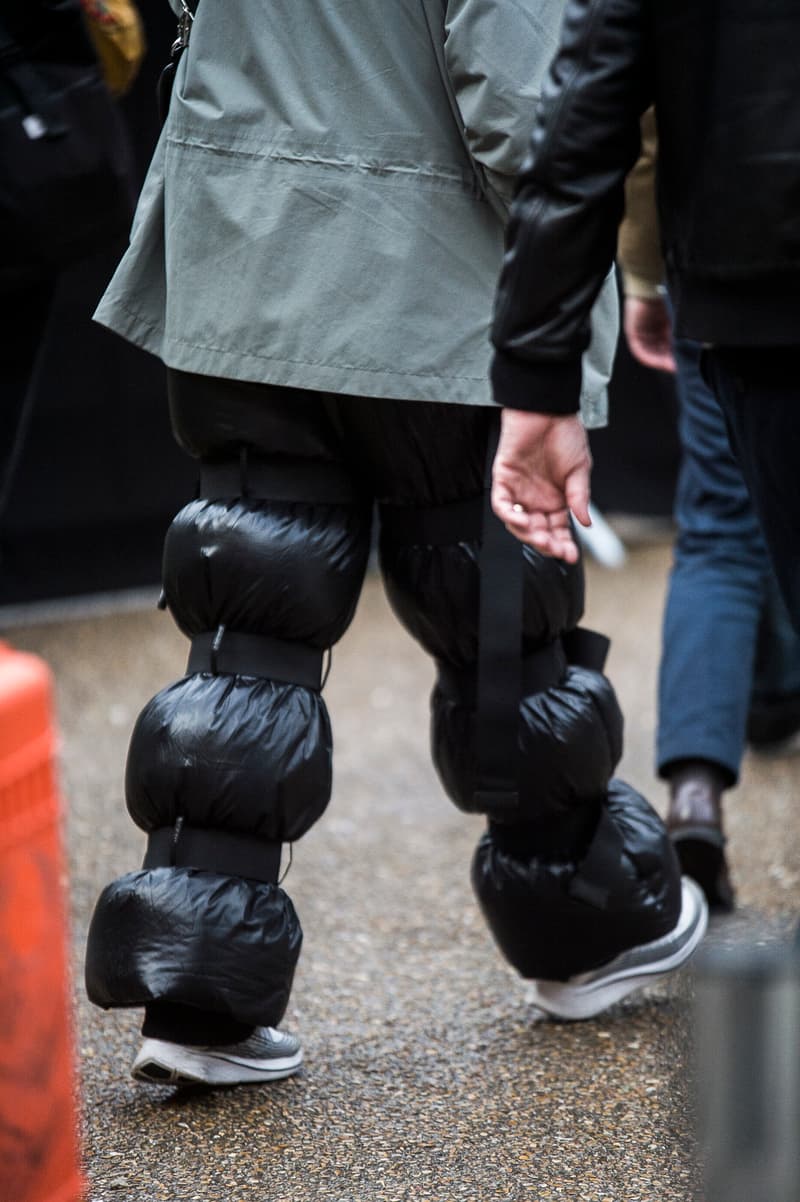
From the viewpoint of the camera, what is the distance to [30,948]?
1.56 m

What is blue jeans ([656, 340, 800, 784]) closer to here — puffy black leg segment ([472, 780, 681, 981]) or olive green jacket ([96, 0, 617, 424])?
puffy black leg segment ([472, 780, 681, 981])

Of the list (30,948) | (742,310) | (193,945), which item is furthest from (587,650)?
(30,948)

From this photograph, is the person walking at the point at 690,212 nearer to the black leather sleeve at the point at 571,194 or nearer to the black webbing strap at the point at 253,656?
the black leather sleeve at the point at 571,194

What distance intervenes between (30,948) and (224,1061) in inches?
32.2

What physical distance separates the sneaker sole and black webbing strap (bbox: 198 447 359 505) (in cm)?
77

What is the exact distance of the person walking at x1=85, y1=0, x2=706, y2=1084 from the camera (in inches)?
84.2

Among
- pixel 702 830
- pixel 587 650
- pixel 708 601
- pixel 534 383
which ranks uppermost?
pixel 534 383

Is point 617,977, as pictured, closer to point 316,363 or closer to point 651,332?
point 316,363

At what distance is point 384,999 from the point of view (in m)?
2.80

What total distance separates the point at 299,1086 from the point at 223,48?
1.48 meters

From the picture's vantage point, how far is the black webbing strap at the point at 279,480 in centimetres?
225

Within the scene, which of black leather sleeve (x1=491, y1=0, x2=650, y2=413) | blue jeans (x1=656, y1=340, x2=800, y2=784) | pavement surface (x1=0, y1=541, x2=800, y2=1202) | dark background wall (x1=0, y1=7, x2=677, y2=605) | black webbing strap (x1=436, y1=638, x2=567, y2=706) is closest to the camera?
black leather sleeve (x1=491, y1=0, x2=650, y2=413)

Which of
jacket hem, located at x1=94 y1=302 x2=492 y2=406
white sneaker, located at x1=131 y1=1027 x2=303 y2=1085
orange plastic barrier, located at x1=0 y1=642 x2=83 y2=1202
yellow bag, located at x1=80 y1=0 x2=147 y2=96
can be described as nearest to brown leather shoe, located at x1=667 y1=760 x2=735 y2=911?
white sneaker, located at x1=131 y1=1027 x2=303 y2=1085

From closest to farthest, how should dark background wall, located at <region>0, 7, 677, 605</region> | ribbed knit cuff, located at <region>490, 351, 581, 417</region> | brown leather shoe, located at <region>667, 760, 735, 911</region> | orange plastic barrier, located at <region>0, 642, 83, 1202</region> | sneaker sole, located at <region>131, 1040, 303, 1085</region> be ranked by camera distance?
orange plastic barrier, located at <region>0, 642, 83, 1202</region> < ribbed knit cuff, located at <region>490, 351, 581, 417</region> < sneaker sole, located at <region>131, 1040, 303, 1085</region> < brown leather shoe, located at <region>667, 760, 735, 911</region> < dark background wall, located at <region>0, 7, 677, 605</region>
